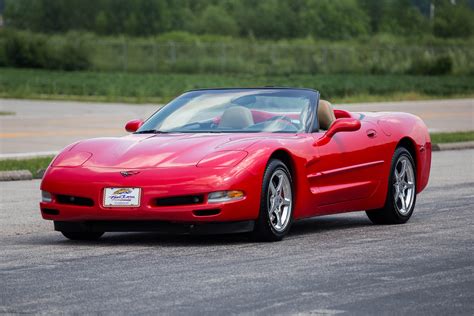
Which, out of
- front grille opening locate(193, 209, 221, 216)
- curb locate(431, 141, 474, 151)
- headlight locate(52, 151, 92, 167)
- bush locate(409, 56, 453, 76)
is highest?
→ headlight locate(52, 151, 92, 167)

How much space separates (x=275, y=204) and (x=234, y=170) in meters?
0.56

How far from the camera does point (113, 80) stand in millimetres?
61406

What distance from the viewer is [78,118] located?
34031 mm

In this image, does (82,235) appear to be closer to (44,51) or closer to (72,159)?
(72,159)

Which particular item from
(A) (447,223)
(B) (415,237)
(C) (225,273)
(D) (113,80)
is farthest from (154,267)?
(D) (113,80)

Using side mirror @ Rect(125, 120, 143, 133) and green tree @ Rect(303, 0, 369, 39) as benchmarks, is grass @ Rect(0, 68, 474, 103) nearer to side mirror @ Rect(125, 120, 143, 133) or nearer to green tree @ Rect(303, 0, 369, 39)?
side mirror @ Rect(125, 120, 143, 133)

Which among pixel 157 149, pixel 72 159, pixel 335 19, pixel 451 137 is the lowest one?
pixel 335 19

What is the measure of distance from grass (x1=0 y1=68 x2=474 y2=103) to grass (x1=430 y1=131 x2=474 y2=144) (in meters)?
17.2

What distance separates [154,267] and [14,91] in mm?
42352

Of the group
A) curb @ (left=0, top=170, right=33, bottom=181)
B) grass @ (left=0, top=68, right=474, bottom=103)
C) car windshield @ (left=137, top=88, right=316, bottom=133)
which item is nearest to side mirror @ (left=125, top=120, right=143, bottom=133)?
car windshield @ (left=137, top=88, right=316, bottom=133)

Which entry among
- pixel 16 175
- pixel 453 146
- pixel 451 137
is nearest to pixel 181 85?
pixel 451 137

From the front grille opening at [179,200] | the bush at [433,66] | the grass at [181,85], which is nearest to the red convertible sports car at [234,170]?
the front grille opening at [179,200]

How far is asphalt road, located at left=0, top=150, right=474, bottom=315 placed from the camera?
7.83 metres

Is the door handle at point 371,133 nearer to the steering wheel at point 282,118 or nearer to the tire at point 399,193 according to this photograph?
the tire at point 399,193
